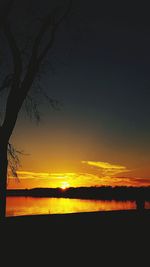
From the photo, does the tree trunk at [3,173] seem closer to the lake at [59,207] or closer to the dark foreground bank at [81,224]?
the dark foreground bank at [81,224]

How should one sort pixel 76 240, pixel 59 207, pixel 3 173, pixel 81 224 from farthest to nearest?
pixel 59 207
pixel 3 173
pixel 81 224
pixel 76 240

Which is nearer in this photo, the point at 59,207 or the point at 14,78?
the point at 14,78

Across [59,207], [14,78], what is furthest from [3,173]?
[59,207]

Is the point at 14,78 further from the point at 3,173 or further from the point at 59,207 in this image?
the point at 59,207

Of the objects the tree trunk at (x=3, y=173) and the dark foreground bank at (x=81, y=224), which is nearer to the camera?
the dark foreground bank at (x=81, y=224)

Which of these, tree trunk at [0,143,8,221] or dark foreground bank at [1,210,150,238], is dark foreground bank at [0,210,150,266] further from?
tree trunk at [0,143,8,221]

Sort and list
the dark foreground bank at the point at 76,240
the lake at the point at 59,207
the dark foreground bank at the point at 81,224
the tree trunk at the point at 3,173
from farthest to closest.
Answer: the lake at the point at 59,207 → the tree trunk at the point at 3,173 → the dark foreground bank at the point at 81,224 → the dark foreground bank at the point at 76,240

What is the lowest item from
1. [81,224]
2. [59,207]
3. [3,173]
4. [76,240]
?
[59,207]

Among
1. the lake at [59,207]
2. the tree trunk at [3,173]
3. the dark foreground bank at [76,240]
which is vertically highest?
the tree trunk at [3,173]

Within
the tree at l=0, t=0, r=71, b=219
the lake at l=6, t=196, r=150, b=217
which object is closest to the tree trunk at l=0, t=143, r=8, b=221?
the tree at l=0, t=0, r=71, b=219

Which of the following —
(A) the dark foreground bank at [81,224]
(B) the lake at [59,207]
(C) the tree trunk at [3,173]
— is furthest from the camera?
(B) the lake at [59,207]

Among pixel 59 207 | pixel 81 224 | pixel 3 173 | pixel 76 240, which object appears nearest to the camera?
pixel 76 240

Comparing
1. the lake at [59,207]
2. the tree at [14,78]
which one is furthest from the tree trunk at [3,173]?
the lake at [59,207]

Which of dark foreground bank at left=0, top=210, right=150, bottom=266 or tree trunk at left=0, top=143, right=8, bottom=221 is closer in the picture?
dark foreground bank at left=0, top=210, right=150, bottom=266
